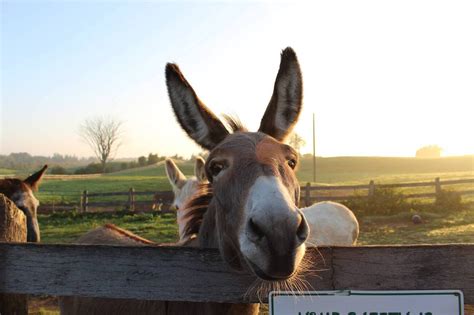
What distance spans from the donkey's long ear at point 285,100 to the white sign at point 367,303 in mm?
1066

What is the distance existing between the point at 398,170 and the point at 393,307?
240 ft

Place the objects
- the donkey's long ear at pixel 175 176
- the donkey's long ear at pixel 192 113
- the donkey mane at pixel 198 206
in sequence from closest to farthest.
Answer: the donkey's long ear at pixel 192 113
the donkey mane at pixel 198 206
the donkey's long ear at pixel 175 176

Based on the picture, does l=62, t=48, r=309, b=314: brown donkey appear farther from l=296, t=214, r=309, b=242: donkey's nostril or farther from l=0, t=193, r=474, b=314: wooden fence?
l=0, t=193, r=474, b=314: wooden fence

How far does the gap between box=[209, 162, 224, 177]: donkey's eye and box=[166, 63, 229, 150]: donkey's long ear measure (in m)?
0.38

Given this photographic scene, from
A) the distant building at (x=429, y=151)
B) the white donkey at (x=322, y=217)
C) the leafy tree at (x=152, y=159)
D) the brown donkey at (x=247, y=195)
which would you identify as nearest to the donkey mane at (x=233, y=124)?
the brown donkey at (x=247, y=195)

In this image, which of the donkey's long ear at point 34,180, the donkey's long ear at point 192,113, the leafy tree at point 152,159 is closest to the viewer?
the donkey's long ear at point 192,113

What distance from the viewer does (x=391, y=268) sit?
7.09 ft

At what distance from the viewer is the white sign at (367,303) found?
2.09 meters

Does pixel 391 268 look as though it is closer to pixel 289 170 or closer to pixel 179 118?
pixel 289 170

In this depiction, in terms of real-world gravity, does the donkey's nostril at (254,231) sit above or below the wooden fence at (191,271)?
above

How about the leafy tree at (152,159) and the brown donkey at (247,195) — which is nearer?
the brown donkey at (247,195)

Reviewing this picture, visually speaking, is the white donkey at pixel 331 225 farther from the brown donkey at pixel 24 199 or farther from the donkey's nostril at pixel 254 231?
the donkey's nostril at pixel 254 231

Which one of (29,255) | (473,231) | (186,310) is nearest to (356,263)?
(186,310)

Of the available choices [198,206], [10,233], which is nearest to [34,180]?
[10,233]
